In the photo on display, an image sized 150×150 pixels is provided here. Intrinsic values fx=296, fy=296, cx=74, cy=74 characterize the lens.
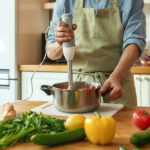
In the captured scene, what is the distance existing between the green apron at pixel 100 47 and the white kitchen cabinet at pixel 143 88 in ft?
2.24

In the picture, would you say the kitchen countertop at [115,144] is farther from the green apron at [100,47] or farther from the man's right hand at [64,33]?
the green apron at [100,47]

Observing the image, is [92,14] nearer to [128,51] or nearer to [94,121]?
[128,51]

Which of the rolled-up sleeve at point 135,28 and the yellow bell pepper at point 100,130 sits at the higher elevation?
the rolled-up sleeve at point 135,28

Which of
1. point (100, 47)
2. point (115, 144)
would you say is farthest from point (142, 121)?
point (100, 47)

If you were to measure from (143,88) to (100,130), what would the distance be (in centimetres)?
157

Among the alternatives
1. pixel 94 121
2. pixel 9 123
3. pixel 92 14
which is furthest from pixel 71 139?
pixel 92 14

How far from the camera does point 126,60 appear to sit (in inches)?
61.8

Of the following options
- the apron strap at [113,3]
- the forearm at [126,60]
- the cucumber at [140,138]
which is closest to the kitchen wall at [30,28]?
the apron strap at [113,3]

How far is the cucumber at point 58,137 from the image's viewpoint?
0.90 metres

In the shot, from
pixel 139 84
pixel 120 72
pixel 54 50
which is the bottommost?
pixel 139 84

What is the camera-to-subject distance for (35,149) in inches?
36.5

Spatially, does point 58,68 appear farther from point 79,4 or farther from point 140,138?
point 140,138

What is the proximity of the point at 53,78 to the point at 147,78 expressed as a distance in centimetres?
81

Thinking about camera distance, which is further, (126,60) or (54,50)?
(54,50)
